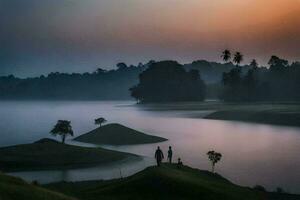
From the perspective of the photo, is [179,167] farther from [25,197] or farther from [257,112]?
[257,112]

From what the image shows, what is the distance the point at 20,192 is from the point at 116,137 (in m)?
Answer: 80.6

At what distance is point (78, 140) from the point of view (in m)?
115

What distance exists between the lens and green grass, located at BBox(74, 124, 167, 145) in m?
108

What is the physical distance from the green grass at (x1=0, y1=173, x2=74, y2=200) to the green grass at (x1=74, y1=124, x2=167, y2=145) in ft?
248

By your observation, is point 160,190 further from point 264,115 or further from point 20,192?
point 264,115

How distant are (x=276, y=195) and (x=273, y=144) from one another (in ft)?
198

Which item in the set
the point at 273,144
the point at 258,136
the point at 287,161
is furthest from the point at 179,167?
the point at 258,136

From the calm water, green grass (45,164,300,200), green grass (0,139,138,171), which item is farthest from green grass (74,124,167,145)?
green grass (45,164,300,200)

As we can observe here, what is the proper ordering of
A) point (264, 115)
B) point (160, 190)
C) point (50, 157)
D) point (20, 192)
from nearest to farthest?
point (20, 192), point (160, 190), point (50, 157), point (264, 115)

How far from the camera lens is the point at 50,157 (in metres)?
76.6

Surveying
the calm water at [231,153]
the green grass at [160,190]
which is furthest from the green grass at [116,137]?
the green grass at [160,190]

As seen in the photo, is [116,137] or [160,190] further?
[116,137]

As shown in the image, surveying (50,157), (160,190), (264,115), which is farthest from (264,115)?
(160,190)

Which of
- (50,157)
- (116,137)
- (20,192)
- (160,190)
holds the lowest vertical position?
(50,157)
